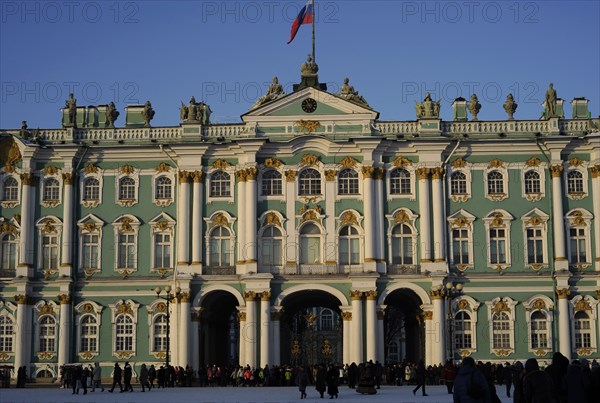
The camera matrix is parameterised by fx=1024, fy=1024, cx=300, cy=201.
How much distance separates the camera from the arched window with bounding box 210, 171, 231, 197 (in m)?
62.2

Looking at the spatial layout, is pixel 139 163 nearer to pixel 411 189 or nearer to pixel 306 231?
pixel 306 231

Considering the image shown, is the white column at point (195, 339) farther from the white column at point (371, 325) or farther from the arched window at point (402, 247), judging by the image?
the arched window at point (402, 247)

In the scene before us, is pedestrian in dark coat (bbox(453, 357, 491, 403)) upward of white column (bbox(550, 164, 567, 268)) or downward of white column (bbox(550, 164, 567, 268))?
downward

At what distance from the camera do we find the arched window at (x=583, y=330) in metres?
60.1

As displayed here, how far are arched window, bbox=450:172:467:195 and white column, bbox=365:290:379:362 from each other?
27.2ft

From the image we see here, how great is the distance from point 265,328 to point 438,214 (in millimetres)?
12334

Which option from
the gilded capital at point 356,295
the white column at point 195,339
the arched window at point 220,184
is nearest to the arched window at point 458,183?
the gilded capital at point 356,295

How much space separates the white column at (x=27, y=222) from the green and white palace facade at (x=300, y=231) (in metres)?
0.19

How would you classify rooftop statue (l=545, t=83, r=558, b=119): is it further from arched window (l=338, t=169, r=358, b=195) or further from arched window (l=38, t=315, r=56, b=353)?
arched window (l=38, t=315, r=56, b=353)

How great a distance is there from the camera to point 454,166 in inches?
2446

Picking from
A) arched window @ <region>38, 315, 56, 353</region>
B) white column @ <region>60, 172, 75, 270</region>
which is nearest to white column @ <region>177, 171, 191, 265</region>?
white column @ <region>60, 172, 75, 270</region>

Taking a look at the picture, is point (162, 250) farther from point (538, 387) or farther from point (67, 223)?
point (538, 387)

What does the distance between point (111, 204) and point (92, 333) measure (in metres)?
7.91

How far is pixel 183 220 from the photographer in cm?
6153
